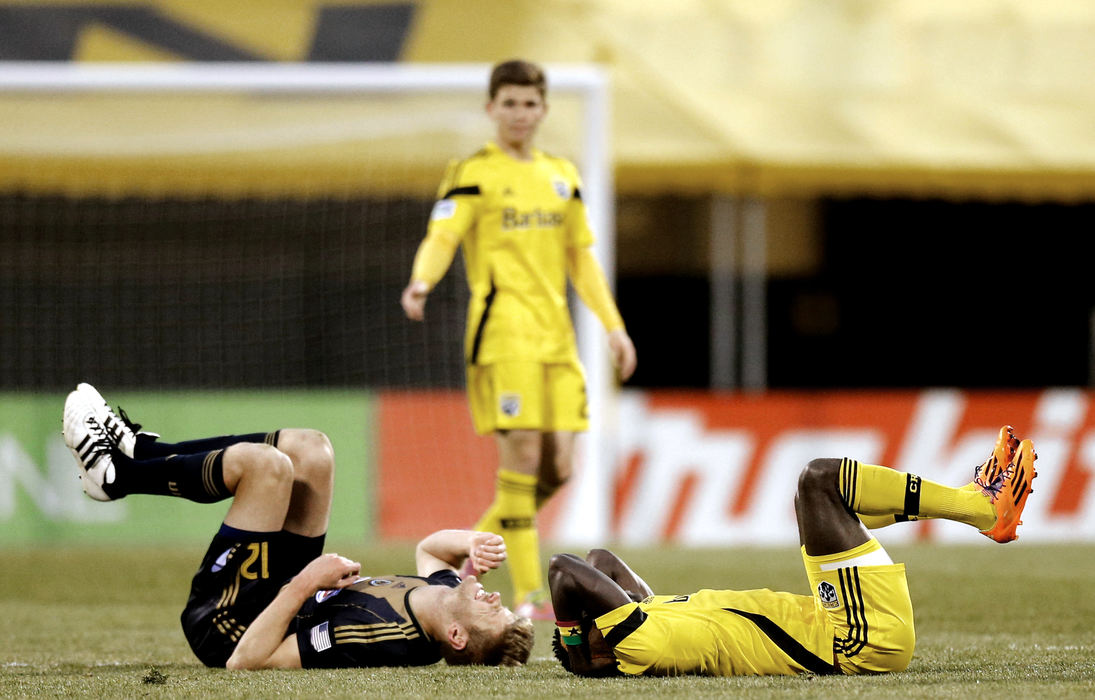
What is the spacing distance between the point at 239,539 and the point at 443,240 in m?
2.06

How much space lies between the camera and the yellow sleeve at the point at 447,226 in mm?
6215

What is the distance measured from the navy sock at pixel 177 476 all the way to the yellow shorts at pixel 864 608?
1646mm

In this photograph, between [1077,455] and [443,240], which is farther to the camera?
[1077,455]

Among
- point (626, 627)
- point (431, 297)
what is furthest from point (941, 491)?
point (431, 297)

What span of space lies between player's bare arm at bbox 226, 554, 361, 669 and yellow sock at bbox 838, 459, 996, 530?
4.45ft

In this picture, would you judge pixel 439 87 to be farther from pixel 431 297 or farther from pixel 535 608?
pixel 535 608

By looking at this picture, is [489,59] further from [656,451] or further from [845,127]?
[656,451]

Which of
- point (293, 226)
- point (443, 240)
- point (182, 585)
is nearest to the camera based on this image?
point (443, 240)

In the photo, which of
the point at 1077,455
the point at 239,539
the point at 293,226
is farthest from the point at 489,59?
the point at 239,539

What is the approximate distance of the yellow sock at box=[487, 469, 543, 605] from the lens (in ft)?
20.8

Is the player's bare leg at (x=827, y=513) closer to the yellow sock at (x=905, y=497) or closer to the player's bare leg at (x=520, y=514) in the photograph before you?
the yellow sock at (x=905, y=497)

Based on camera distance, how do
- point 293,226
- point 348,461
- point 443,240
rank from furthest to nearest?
point 293,226, point 348,461, point 443,240

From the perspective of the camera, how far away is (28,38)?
13.6m

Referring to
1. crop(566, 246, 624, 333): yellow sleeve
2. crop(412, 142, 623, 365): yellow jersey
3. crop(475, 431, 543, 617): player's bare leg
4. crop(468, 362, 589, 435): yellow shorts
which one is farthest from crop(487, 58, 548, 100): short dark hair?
crop(475, 431, 543, 617): player's bare leg
